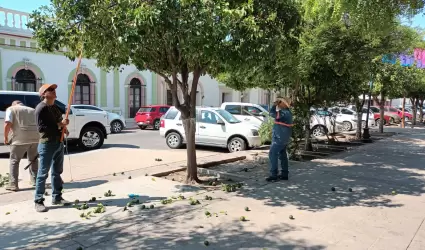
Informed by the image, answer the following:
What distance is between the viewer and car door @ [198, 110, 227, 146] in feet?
39.7

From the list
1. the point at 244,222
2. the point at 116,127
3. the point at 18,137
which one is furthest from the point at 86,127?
the point at 244,222

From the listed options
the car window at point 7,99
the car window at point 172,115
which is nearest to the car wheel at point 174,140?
the car window at point 172,115

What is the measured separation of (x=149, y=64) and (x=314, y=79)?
5.13m

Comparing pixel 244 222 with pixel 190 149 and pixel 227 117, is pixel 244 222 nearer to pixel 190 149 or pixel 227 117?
pixel 190 149

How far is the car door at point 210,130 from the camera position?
39.7 ft

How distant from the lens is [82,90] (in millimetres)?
24422

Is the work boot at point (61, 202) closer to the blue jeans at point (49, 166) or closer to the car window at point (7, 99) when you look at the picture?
the blue jeans at point (49, 166)

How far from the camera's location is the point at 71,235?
14.5ft

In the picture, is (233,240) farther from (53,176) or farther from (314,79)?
(314,79)

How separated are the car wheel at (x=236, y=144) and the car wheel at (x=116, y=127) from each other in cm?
964

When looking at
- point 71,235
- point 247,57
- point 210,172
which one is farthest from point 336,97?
point 71,235

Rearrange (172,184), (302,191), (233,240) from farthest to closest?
(172,184) < (302,191) < (233,240)

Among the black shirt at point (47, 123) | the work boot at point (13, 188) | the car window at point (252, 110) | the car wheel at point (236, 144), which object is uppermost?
the car window at point (252, 110)

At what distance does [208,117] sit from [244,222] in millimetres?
7723
